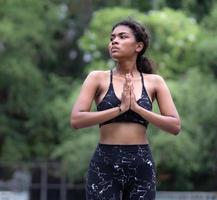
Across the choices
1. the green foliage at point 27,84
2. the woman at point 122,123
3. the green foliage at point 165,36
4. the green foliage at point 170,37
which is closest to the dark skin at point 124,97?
the woman at point 122,123

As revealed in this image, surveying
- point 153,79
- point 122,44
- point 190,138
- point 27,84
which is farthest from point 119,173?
point 27,84

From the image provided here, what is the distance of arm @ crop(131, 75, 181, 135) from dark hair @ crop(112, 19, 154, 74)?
0.11 metres

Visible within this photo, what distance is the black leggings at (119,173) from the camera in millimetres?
3922

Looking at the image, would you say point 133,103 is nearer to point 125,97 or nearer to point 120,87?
point 125,97

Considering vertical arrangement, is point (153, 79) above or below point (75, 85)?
below

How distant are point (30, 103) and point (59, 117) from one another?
13.0 feet

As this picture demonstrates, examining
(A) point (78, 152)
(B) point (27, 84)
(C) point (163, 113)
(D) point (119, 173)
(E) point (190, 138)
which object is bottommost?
(D) point (119, 173)

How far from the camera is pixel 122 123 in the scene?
397cm

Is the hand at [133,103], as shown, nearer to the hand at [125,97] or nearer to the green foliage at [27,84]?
the hand at [125,97]

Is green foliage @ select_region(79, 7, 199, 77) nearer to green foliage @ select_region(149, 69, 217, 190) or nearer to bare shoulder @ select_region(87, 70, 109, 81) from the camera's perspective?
green foliage @ select_region(149, 69, 217, 190)

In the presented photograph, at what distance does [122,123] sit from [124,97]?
15 centimetres

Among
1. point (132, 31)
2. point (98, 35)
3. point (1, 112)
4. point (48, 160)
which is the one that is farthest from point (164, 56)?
point (132, 31)

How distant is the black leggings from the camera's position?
12.9ft

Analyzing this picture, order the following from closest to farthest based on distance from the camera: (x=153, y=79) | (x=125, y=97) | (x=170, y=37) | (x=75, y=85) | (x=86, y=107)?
(x=125, y=97), (x=86, y=107), (x=153, y=79), (x=170, y=37), (x=75, y=85)
